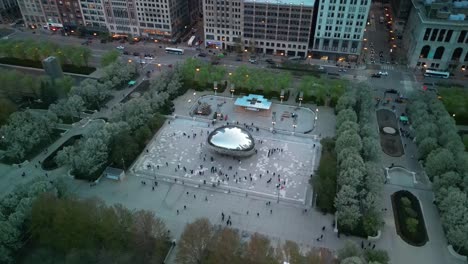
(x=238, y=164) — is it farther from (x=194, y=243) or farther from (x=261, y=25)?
(x=261, y=25)

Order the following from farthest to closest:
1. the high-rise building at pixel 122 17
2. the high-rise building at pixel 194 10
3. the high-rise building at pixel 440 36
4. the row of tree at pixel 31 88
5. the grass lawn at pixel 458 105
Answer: the high-rise building at pixel 194 10 < the high-rise building at pixel 122 17 < the high-rise building at pixel 440 36 < the row of tree at pixel 31 88 < the grass lawn at pixel 458 105

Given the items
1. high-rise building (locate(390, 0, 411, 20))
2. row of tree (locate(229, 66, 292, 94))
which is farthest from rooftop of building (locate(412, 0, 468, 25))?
row of tree (locate(229, 66, 292, 94))

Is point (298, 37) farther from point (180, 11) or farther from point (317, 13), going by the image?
point (180, 11)

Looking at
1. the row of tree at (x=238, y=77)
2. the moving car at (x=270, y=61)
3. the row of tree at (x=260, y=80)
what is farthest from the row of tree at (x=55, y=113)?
the moving car at (x=270, y=61)

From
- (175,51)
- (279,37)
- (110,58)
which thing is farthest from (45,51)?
(279,37)

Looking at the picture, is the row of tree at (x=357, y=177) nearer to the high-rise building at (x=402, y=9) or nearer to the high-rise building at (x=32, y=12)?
the high-rise building at (x=402, y=9)

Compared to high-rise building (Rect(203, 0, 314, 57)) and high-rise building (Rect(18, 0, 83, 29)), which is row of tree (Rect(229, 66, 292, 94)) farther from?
high-rise building (Rect(18, 0, 83, 29))
